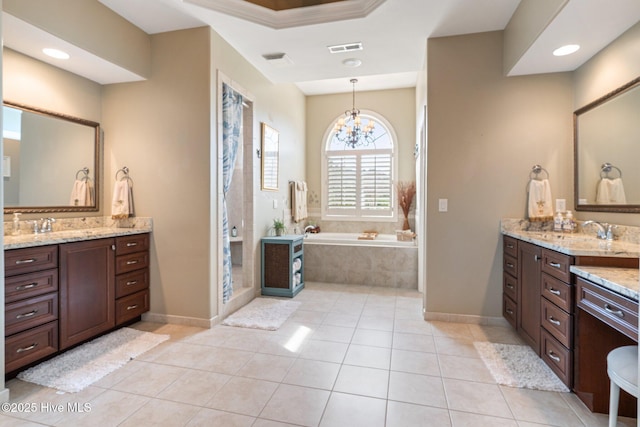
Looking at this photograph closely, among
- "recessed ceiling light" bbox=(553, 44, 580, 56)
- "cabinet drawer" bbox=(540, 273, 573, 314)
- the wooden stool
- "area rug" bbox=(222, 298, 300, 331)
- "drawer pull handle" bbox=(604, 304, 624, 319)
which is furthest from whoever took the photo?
"area rug" bbox=(222, 298, 300, 331)

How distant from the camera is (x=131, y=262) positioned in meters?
3.00

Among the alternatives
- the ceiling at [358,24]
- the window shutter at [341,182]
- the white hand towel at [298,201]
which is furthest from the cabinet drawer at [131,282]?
the window shutter at [341,182]

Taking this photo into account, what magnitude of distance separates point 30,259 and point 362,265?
11.8ft

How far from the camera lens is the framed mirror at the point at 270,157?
4066 mm

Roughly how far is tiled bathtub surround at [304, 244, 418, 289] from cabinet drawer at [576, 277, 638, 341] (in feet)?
8.69

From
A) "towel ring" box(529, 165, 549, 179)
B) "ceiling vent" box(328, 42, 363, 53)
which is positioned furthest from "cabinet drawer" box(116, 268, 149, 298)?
"towel ring" box(529, 165, 549, 179)

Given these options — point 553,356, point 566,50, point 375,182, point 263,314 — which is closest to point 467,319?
point 553,356

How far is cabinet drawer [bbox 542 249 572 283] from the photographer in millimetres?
1954

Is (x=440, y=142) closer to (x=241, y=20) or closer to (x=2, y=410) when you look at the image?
(x=241, y=20)

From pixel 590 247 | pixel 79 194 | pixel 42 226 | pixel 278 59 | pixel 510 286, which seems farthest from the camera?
pixel 278 59

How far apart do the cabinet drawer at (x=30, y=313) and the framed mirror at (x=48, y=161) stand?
2.98 feet

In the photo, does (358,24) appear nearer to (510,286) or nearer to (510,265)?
(510,265)

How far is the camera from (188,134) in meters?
3.07

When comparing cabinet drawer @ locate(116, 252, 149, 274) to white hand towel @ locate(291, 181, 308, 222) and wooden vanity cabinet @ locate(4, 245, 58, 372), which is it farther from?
white hand towel @ locate(291, 181, 308, 222)
